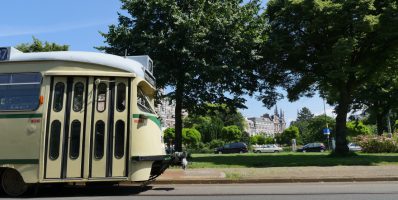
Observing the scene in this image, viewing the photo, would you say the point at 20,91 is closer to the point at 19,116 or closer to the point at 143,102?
the point at 19,116

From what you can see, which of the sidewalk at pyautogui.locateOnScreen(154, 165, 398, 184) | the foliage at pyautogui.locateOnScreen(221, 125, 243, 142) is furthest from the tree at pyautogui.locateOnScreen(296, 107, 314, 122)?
the sidewalk at pyautogui.locateOnScreen(154, 165, 398, 184)

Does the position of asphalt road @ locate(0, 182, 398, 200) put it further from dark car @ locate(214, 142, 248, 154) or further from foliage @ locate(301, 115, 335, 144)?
foliage @ locate(301, 115, 335, 144)

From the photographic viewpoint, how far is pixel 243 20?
23.9 m

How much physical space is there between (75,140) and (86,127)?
1.29 feet

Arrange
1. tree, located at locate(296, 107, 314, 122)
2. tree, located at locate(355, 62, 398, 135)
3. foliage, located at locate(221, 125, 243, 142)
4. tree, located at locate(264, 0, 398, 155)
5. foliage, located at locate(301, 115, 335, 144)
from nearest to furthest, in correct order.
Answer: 1. tree, located at locate(264, 0, 398, 155)
2. tree, located at locate(355, 62, 398, 135)
3. foliage, located at locate(221, 125, 243, 142)
4. foliage, located at locate(301, 115, 335, 144)
5. tree, located at locate(296, 107, 314, 122)

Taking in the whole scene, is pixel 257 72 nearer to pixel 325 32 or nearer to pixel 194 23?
pixel 325 32

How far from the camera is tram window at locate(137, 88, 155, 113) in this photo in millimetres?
10578

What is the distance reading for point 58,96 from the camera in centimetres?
1016

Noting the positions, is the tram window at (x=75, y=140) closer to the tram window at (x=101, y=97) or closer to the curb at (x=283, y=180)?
the tram window at (x=101, y=97)

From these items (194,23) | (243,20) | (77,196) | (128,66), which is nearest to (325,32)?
(243,20)

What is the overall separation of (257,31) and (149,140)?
1575cm

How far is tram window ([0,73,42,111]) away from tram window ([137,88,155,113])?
94.4 inches

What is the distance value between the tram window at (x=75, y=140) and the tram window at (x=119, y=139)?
88cm

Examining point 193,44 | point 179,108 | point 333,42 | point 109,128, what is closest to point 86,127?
point 109,128
